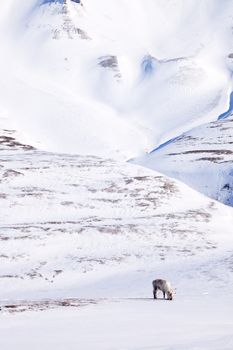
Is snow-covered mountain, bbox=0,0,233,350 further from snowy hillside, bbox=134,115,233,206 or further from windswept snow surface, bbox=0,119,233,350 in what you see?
snowy hillside, bbox=134,115,233,206

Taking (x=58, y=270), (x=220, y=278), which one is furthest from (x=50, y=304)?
(x=58, y=270)

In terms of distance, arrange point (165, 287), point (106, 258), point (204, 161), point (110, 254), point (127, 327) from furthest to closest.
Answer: point (204, 161)
point (110, 254)
point (106, 258)
point (165, 287)
point (127, 327)

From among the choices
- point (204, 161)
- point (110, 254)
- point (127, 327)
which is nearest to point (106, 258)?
point (110, 254)

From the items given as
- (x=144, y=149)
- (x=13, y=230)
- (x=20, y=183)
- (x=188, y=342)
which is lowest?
(x=188, y=342)

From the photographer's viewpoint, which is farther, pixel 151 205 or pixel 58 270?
pixel 151 205

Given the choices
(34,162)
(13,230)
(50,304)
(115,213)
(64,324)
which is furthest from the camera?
(34,162)

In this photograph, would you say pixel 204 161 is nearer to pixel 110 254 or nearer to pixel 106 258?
pixel 110 254

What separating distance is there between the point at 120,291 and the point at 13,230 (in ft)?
56.2

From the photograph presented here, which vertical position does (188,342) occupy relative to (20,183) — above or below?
below

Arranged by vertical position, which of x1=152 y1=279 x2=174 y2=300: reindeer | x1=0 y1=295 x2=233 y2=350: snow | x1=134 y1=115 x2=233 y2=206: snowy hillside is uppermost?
x1=134 y1=115 x2=233 y2=206: snowy hillside

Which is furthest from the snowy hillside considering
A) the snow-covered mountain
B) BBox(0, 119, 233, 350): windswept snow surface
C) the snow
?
the snow

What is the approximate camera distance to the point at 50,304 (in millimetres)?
26375

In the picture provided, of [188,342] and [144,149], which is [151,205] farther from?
[144,149]

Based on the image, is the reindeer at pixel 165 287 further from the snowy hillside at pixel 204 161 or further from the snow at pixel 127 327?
the snowy hillside at pixel 204 161
